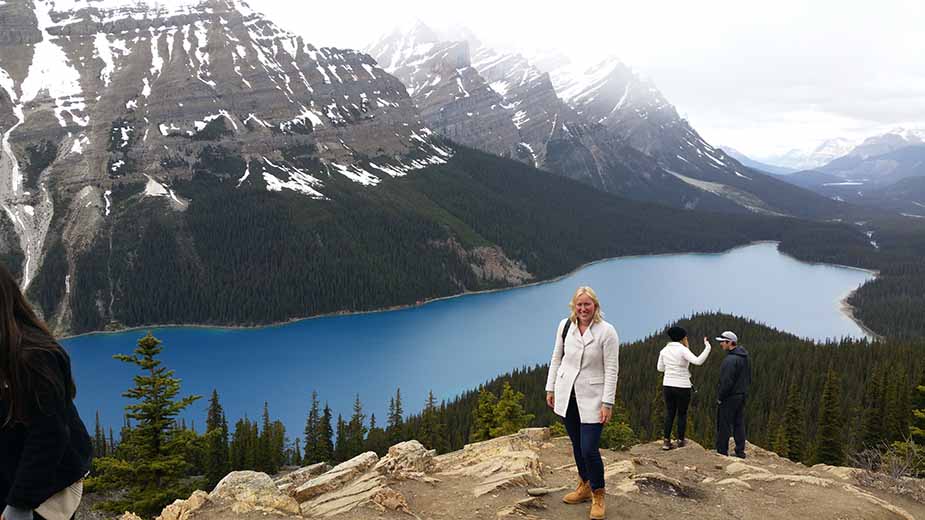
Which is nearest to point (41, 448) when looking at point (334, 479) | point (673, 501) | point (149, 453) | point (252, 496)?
point (252, 496)

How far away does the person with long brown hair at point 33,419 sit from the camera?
392 centimetres

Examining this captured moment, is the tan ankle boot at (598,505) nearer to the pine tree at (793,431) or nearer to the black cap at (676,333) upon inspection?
the black cap at (676,333)

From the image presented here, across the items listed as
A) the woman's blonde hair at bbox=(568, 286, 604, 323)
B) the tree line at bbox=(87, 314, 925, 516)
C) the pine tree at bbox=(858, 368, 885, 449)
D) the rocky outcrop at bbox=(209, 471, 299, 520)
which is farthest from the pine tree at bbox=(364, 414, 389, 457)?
the woman's blonde hair at bbox=(568, 286, 604, 323)

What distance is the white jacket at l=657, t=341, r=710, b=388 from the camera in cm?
1227

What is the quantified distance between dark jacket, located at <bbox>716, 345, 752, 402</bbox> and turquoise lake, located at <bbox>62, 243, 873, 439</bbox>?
5095cm

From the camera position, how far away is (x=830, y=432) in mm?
30156

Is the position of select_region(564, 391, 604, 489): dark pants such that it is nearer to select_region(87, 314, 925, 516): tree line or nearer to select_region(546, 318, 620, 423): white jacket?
select_region(546, 318, 620, 423): white jacket

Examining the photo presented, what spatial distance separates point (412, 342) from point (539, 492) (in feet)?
273

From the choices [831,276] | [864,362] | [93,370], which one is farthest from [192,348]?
[831,276]

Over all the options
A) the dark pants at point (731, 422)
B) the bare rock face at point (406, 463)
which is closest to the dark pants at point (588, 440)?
the bare rock face at point (406, 463)

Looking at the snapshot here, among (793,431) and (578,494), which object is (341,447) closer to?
(793,431)

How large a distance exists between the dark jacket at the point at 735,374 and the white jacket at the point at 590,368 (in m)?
6.00

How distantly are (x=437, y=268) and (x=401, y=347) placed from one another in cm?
5228

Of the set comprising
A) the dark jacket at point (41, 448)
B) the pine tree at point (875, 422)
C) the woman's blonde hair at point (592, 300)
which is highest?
the woman's blonde hair at point (592, 300)
